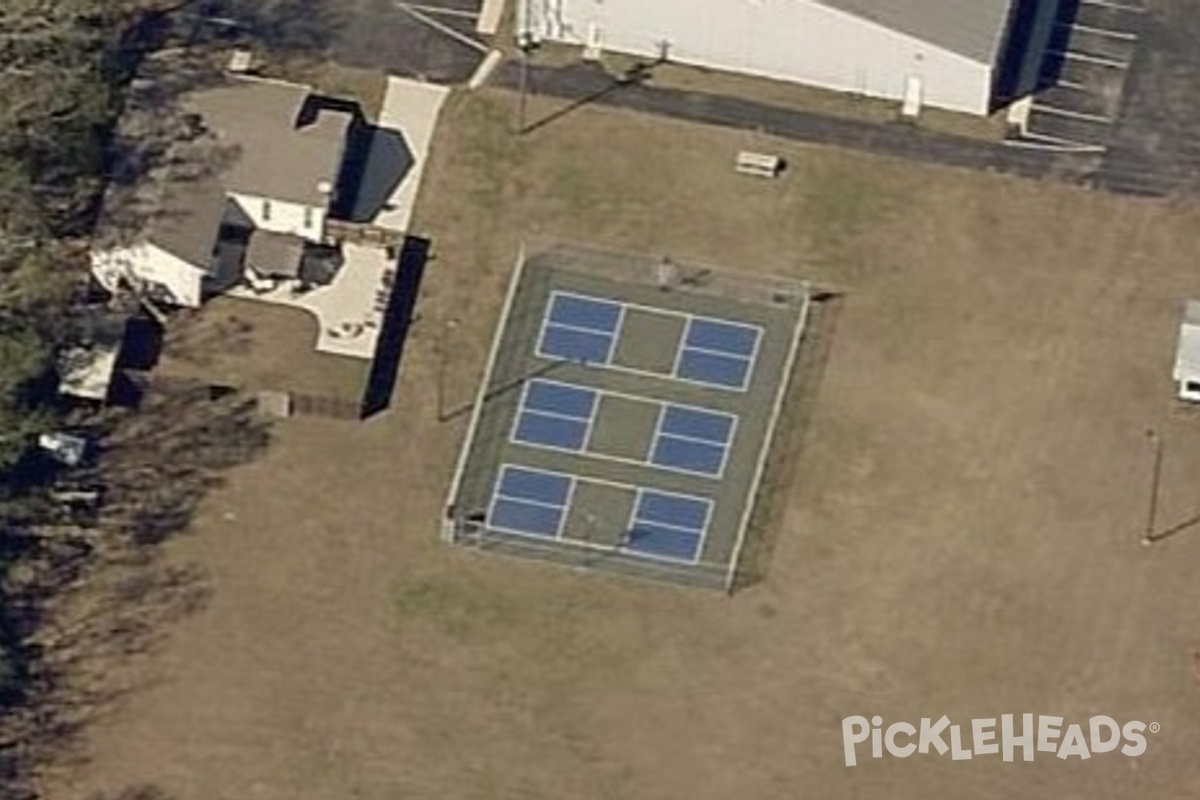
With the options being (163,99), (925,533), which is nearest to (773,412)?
(925,533)

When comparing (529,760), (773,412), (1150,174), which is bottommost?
(529,760)

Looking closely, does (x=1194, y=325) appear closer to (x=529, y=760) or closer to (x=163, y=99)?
(x=529, y=760)

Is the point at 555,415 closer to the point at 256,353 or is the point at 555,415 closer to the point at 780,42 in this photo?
the point at 256,353

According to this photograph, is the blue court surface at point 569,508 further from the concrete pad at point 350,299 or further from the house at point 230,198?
the house at point 230,198

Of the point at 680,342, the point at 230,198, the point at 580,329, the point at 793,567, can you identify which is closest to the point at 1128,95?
the point at 680,342

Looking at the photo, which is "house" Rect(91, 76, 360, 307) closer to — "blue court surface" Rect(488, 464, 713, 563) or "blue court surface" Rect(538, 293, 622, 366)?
"blue court surface" Rect(538, 293, 622, 366)

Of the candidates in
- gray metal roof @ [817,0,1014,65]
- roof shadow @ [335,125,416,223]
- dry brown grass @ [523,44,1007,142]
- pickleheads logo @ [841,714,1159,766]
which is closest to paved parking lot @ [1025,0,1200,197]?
dry brown grass @ [523,44,1007,142]

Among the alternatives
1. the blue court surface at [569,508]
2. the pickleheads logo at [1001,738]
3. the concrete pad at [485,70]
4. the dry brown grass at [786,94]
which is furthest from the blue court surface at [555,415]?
the pickleheads logo at [1001,738]
